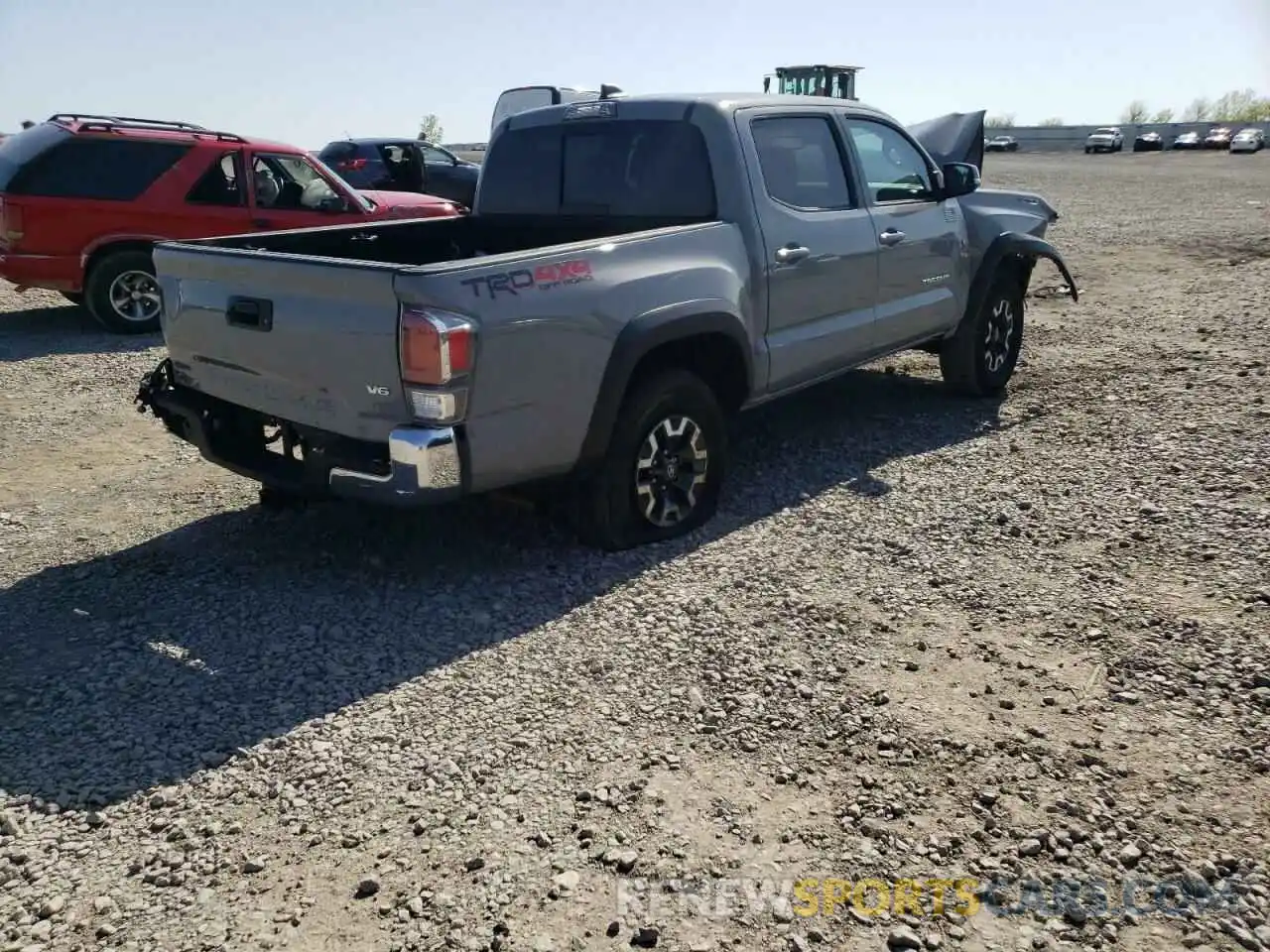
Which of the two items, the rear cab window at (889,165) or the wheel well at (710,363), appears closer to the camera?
the wheel well at (710,363)

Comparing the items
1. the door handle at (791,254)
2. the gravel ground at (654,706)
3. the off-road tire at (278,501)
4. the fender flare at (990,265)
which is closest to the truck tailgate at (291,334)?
the off-road tire at (278,501)

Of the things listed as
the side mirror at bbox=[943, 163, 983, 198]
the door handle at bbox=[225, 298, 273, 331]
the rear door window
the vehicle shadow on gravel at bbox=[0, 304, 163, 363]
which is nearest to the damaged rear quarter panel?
the door handle at bbox=[225, 298, 273, 331]

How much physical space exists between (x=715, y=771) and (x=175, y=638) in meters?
2.16

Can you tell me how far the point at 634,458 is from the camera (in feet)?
15.3

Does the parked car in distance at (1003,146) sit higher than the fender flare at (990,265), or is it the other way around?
the parked car in distance at (1003,146)

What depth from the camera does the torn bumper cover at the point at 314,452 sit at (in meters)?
3.81

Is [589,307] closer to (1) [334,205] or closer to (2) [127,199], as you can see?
(2) [127,199]

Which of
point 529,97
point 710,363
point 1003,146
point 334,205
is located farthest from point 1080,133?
point 710,363

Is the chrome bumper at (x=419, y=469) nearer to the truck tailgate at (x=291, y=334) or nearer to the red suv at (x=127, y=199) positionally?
the truck tailgate at (x=291, y=334)

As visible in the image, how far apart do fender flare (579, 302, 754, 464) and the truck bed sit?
2.60 ft

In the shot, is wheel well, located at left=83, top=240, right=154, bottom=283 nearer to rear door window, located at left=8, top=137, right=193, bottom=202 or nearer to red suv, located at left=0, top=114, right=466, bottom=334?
red suv, located at left=0, top=114, right=466, bottom=334

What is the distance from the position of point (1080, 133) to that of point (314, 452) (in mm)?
79760

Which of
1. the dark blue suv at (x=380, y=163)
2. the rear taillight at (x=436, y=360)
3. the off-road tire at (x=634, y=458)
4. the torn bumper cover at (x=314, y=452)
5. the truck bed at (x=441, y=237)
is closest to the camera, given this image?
the rear taillight at (x=436, y=360)

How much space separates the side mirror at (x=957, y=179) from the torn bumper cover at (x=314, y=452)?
3.92 m
